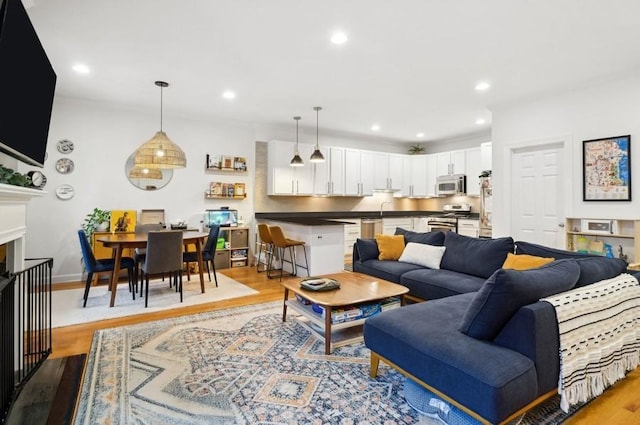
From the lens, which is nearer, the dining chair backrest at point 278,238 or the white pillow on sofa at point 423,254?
the white pillow on sofa at point 423,254

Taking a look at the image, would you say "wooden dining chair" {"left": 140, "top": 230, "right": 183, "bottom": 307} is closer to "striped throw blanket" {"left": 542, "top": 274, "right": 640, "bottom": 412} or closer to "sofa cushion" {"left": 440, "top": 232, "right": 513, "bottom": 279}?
"sofa cushion" {"left": 440, "top": 232, "right": 513, "bottom": 279}

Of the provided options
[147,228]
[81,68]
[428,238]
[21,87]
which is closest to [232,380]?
[21,87]

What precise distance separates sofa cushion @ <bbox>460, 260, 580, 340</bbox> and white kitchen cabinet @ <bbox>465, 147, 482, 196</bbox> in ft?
18.0

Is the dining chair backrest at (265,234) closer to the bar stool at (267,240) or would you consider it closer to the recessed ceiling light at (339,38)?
the bar stool at (267,240)

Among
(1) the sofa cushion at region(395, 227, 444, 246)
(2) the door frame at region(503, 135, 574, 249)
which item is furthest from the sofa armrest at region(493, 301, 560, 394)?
(2) the door frame at region(503, 135, 574, 249)

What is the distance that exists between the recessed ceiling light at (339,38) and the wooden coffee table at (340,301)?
2278 millimetres

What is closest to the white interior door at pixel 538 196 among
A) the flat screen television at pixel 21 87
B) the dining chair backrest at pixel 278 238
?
the dining chair backrest at pixel 278 238

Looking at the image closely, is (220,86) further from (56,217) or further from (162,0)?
(56,217)

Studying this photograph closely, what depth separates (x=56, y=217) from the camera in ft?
16.3

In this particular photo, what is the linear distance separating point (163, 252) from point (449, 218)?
564 cm

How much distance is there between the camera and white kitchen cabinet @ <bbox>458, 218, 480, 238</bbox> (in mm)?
6768

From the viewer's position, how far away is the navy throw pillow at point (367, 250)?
445 cm

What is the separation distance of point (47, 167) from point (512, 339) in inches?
233

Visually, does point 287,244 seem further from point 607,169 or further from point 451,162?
point 451,162
